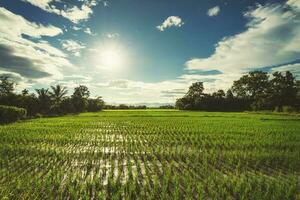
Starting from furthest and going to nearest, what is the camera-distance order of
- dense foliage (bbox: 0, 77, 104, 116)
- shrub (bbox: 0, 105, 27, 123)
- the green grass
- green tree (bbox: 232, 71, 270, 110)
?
green tree (bbox: 232, 71, 270, 110) → dense foliage (bbox: 0, 77, 104, 116) → shrub (bbox: 0, 105, 27, 123) → the green grass

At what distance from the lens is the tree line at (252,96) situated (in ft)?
169

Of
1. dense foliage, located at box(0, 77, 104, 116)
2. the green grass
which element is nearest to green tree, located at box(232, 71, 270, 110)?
dense foliage, located at box(0, 77, 104, 116)

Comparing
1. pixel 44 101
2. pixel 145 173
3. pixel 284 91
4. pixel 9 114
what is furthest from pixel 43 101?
pixel 284 91

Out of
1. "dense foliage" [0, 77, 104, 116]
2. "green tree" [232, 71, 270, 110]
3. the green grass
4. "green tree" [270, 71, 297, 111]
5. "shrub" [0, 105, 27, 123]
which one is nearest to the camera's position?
the green grass

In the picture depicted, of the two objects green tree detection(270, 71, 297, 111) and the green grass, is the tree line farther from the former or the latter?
the green grass

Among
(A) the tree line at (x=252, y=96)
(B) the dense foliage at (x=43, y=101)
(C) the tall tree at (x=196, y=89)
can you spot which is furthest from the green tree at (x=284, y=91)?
(B) the dense foliage at (x=43, y=101)

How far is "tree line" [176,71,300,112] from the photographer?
51.4m

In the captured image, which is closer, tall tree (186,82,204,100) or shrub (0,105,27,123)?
shrub (0,105,27,123)

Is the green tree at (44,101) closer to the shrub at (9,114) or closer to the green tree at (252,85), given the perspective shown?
the shrub at (9,114)

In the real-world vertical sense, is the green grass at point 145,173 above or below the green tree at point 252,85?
below

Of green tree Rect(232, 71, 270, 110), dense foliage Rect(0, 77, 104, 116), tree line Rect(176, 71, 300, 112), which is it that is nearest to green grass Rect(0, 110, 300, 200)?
dense foliage Rect(0, 77, 104, 116)

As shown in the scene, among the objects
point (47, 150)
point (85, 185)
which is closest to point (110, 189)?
point (85, 185)

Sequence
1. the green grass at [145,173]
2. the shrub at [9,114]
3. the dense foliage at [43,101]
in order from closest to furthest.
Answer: the green grass at [145,173], the shrub at [9,114], the dense foliage at [43,101]

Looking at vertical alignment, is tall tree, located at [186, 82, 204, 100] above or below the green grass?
above
